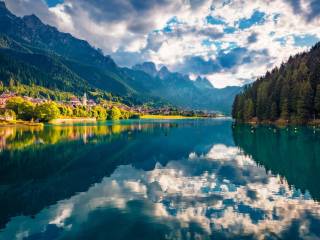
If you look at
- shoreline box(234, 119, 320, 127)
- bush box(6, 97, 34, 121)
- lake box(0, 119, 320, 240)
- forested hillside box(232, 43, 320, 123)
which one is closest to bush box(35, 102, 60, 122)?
bush box(6, 97, 34, 121)

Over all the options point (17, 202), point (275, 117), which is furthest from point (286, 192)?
point (275, 117)

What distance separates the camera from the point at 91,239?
738 inches

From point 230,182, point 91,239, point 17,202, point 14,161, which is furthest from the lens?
point 14,161

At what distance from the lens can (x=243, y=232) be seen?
774 inches

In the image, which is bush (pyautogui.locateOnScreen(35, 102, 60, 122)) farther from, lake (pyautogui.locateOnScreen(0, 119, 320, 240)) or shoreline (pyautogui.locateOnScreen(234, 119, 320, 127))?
lake (pyautogui.locateOnScreen(0, 119, 320, 240))

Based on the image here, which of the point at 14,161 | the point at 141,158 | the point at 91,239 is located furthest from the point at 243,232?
the point at 14,161

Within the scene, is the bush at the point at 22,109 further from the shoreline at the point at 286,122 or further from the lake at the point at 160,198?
the lake at the point at 160,198

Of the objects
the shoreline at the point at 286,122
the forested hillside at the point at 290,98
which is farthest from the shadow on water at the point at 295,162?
the forested hillside at the point at 290,98

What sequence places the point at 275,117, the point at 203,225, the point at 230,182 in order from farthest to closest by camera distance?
the point at 275,117 → the point at 230,182 → the point at 203,225

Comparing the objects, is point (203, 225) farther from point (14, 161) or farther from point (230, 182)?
point (14, 161)

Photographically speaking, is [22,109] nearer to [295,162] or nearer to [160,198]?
[295,162]

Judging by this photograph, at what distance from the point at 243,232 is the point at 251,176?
1939cm

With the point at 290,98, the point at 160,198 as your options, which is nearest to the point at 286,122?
the point at 290,98

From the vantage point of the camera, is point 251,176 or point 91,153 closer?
point 251,176
